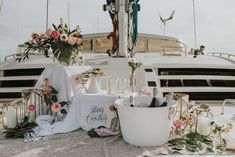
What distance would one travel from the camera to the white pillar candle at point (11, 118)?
3.12 meters

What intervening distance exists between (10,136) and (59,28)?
1.36 m

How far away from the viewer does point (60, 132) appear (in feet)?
10.1

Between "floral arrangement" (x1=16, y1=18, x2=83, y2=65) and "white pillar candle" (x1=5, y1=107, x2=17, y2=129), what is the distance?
0.76m

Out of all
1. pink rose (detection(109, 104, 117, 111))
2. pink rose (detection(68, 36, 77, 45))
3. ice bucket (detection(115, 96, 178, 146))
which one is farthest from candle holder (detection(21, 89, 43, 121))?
ice bucket (detection(115, 96, 178, 146))

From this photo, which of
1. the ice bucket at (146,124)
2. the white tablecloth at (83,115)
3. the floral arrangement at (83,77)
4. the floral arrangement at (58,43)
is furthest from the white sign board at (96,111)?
the floral arrangement at (58,43)

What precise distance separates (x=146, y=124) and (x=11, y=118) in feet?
4.81

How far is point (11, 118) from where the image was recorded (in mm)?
3131

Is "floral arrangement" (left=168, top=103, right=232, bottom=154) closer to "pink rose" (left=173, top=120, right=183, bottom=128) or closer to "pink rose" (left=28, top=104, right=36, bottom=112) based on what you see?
"pink rose" (left=173, top=120, right=183, bottom=128)

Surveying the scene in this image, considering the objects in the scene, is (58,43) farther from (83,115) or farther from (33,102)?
(83,115)

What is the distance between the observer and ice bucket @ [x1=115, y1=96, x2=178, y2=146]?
256 cm

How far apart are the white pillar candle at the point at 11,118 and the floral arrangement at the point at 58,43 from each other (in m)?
0.76

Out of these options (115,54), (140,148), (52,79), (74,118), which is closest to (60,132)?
(74,118)

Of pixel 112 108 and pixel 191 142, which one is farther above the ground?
pixel 112 108

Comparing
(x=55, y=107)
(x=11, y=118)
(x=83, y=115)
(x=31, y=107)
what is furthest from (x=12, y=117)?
(x=83, y=115)
